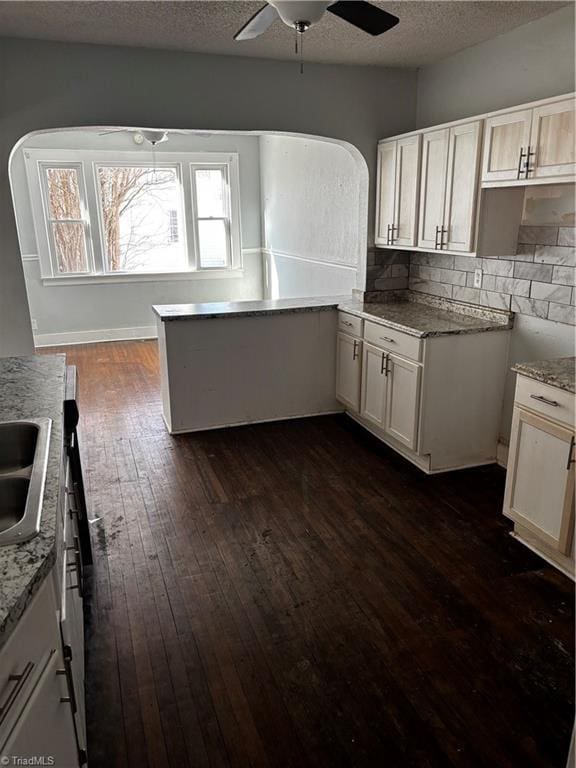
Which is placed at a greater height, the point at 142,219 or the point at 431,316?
the point at 142,219

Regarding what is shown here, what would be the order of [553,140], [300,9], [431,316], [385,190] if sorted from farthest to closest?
[385,190] < [431,316] < [553,140] < [300,9]

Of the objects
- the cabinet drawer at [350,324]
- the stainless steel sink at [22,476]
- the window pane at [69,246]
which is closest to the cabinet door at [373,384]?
the cabinet drawer at [350,324]

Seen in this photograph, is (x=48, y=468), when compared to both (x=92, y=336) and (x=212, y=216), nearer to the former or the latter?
(x=92, y=336)

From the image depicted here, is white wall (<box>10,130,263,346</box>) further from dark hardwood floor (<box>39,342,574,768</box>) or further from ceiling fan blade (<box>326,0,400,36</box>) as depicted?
ceiling fan blade (<box>326,0,400,36</box>)

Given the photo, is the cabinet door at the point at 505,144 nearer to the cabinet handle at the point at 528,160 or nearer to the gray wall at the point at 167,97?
the cabinet handle at the point at 528,160

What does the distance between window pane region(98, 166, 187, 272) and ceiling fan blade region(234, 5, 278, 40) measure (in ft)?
16.5

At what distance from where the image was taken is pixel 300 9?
1903 millimetres

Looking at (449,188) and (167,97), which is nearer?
(449,188)

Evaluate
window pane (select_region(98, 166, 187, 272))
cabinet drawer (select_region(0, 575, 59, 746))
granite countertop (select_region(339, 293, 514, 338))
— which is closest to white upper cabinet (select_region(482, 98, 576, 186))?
granite countertop (select_region(339, 293, 514, 338))

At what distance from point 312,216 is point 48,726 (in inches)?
217

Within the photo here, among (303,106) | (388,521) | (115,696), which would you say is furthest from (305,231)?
(115,696)

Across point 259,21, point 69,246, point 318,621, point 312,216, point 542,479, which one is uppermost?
point 259,21

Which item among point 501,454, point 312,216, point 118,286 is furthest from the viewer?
point 118,286

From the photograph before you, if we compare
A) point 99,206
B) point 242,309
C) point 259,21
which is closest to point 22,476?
point 259,21
